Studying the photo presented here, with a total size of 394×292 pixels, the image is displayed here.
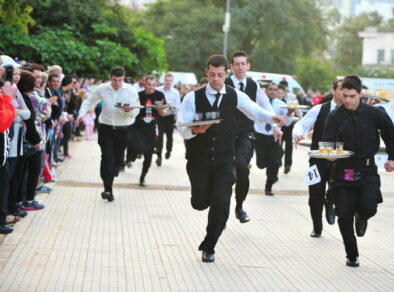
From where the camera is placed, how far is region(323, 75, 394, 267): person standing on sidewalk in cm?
803

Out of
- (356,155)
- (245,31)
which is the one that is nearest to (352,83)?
(356,155)

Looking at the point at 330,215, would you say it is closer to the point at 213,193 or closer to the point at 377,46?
the point at 213,193

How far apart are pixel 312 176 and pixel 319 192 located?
2.46 ft

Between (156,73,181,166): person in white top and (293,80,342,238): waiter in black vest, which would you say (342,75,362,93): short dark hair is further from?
(156,73,181,166): person in white top

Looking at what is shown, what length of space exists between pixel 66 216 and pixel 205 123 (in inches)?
139

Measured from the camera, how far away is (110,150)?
1256 centimetres

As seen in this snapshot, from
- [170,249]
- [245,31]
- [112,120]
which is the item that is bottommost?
[170,249]

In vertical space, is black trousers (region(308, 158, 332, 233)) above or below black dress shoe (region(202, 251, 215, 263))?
above

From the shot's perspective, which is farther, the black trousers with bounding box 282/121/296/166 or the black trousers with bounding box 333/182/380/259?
the black trousers with bounding box 282/121/296/166

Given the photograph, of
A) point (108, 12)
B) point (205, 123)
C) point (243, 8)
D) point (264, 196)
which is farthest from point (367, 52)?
point (205, 123)

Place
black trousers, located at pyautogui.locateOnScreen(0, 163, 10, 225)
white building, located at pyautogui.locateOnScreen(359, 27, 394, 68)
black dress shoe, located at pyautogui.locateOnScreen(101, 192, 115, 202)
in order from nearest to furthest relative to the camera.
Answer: black trousers, located at pyautogui.locateOnScreen(0, 163, 10, 225), black dress shoe, located at pyautogui.locateOnScreen(101, 192, 115, 202), white building, located at pyautogui.locateOnScreen(359, 27, 394, 68)

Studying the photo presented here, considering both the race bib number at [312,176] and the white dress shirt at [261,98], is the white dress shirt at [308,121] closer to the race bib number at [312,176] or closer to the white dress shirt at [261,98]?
the race bib number at [312,176]

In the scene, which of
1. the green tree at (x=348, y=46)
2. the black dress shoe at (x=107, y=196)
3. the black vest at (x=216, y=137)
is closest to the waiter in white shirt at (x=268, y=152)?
the black dress shoe at (x=107, y=196)

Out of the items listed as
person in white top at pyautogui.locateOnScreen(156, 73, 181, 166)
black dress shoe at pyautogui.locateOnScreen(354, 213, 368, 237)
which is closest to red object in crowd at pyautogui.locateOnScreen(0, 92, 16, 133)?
black dress shoe at pyautogui.locateOnScreen(354, 213, 368, 237)
